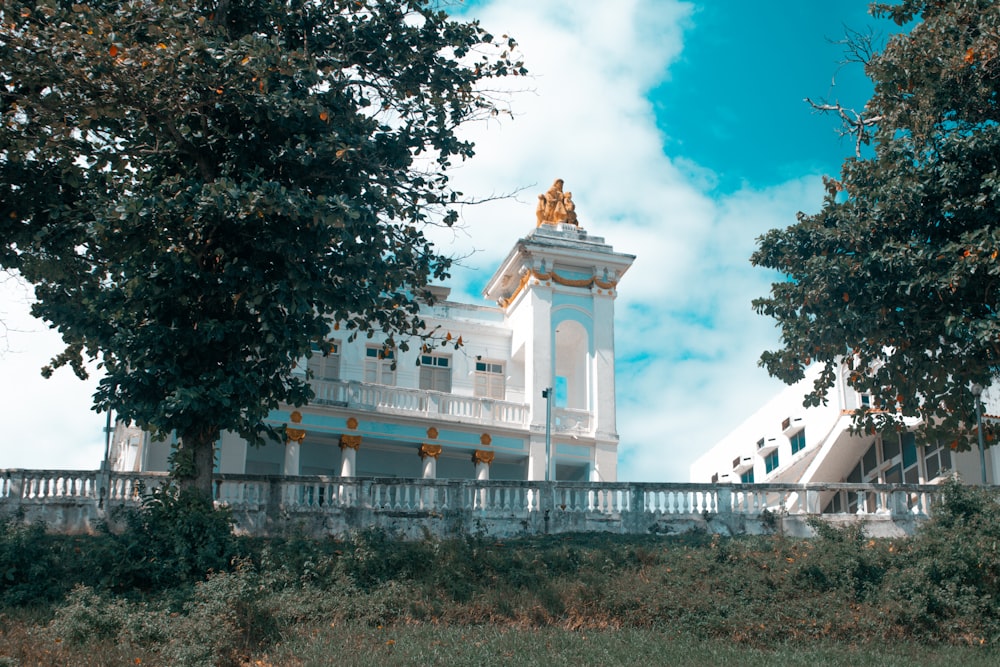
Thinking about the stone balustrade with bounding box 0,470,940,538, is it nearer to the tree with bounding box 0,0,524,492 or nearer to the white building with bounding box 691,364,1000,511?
the tree with bounding box 0,0,524,492

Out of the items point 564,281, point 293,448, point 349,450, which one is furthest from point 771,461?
point 293,448

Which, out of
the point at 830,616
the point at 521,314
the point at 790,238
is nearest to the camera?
the point at 830,616

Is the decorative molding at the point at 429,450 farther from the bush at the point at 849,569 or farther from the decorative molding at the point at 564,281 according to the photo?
the bush at the point at 849,569

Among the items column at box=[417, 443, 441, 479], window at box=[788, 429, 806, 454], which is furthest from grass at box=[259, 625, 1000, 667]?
window at box=[788, 429, 806, 454]

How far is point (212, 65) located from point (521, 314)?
58.7ft

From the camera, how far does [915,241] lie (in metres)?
21.2

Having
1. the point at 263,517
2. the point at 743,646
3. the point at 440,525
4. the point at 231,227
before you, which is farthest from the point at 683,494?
the point at 231,227

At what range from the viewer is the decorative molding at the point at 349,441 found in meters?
30.4

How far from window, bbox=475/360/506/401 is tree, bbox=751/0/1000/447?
12813 mm

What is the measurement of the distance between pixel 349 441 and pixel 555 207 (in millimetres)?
9789

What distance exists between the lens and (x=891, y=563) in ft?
59.9

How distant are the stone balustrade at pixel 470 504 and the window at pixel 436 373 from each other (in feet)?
39.5

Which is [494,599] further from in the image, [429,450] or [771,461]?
[771,461]

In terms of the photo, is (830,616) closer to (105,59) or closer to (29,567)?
(29,567)
